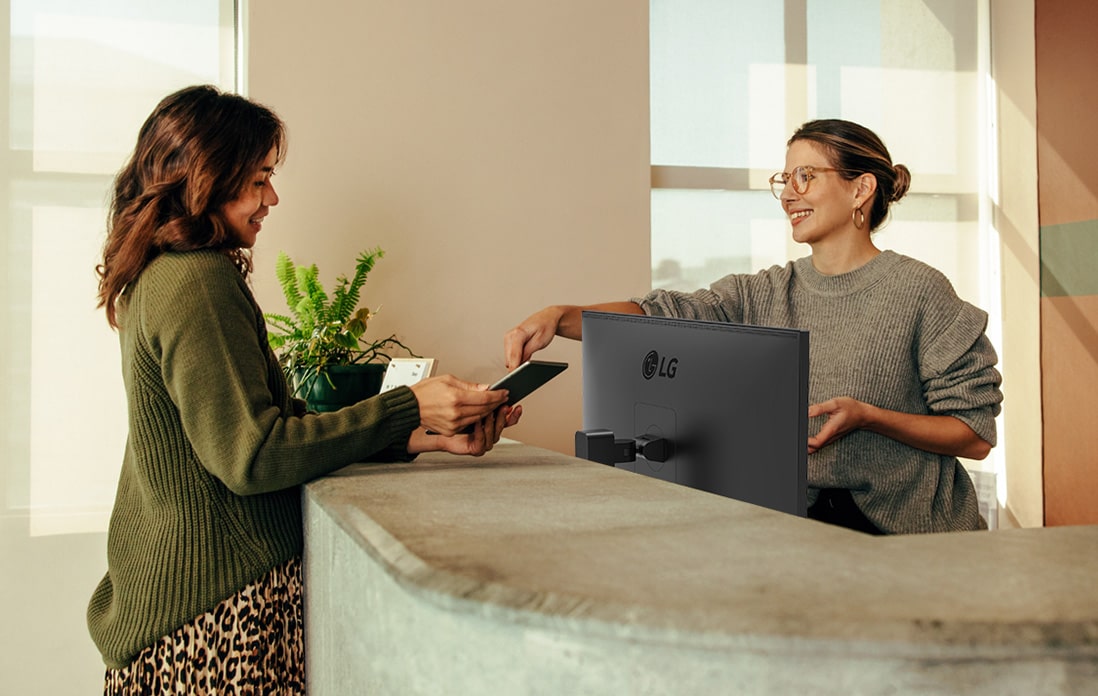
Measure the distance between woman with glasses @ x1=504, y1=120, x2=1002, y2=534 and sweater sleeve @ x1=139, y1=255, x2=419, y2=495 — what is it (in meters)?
0.88

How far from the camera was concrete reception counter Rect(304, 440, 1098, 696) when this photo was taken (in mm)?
656

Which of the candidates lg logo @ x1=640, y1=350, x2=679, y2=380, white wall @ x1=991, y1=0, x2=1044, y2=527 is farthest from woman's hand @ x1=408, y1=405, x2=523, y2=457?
white wall @ x1=991, y1=0, x2=1044, y2=527

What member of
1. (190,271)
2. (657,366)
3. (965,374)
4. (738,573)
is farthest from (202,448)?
(965,374)

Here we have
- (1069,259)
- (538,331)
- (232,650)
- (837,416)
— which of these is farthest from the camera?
(1069,259)

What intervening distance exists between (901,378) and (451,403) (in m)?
1.15

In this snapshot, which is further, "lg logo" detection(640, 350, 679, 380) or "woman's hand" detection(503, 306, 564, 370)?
"woman's hand" detection(503, 306, 564, 370)

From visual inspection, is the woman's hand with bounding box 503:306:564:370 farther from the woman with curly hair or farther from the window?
the window

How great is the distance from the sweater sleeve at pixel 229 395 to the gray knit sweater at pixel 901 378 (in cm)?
117

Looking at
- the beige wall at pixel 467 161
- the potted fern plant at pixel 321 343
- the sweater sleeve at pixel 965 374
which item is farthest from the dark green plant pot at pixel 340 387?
the sweater sleeve at pixel 965 374

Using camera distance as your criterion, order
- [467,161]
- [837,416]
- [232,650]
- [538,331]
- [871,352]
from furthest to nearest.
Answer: [467,161], [538,331], [871,352], [837,416], [232,650]

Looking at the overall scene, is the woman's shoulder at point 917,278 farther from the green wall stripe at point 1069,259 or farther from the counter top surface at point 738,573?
the green wall stripe at point 1069,259

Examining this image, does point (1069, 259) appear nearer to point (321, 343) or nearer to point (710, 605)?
point (321, 343)

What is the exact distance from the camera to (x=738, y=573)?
76 cm

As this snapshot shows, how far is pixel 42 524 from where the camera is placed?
3.03m
